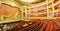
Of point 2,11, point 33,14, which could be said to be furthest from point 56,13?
point 2,11

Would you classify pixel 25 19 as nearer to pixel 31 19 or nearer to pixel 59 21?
A: pixel 31 19

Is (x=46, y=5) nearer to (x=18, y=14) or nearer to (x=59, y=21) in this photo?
(x=59, y=21)

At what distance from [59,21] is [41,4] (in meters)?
0.74

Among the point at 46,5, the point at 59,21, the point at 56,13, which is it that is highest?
the point at 46,5

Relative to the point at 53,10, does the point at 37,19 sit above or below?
below

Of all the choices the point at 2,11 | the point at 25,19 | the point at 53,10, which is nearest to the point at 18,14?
the point at 25,19

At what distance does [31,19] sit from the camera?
3459 mm

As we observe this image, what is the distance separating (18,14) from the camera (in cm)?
355

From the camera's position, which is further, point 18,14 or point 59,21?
point 18,14

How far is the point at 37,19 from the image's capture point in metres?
3.41

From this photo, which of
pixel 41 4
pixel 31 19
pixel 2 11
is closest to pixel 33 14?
pixel 31 19

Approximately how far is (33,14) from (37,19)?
0.19 m

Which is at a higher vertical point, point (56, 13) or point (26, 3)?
point (26, 3)

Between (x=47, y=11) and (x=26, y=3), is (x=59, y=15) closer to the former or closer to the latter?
(x=47, y=11)
